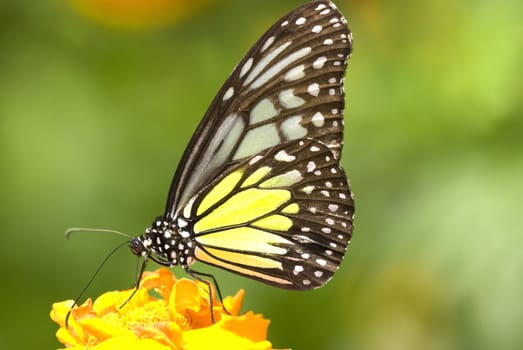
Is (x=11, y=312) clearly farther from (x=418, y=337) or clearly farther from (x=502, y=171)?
(x=502, y=171)

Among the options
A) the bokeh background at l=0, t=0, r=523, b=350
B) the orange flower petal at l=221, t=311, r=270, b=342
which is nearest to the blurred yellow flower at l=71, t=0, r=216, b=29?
the bokeh background at l=0, t=0, r=523, b=350

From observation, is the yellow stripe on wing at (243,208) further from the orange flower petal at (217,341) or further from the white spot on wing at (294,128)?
the orange flower petal at (217,341)

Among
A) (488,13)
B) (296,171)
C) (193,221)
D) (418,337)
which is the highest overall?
(488,13)

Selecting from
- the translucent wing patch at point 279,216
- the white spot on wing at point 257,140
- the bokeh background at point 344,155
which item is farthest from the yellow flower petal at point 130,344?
the bokeh background at point 344,155

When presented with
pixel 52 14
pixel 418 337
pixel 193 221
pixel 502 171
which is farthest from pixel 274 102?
pixel 52 14

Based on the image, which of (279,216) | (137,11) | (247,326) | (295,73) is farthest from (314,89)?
(137,11)

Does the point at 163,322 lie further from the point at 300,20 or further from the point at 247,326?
the point at 300,20
